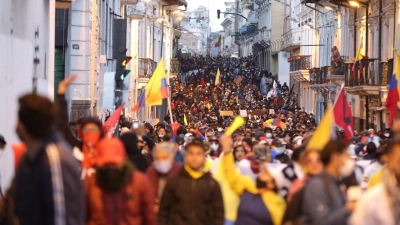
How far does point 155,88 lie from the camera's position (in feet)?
84.3

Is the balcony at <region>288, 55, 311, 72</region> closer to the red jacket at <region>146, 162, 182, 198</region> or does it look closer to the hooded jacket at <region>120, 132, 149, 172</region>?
the hooded jacket at <region>120, 132, 149, 172</region>

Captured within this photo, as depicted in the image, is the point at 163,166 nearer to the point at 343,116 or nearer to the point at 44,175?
the point at 44,175

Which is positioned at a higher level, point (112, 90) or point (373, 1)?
point (373, 1)

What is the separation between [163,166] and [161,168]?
0.04 metres

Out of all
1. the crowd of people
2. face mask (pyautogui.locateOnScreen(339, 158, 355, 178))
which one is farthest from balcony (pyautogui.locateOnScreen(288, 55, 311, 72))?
face mask (pyautogui.locateOnScreen(339, 158, 355, 178))

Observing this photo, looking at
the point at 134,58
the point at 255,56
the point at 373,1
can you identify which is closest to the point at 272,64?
the point at 255,56

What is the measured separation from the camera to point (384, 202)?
234 inches

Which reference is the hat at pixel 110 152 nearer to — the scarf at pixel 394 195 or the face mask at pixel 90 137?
the face mask at pixel 90 137

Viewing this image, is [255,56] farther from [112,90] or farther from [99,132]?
[99,132]

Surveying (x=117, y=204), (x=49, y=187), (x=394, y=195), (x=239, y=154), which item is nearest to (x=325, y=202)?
(x=394, y=195)

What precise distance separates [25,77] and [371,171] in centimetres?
693

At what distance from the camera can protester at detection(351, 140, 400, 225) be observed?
5.90m

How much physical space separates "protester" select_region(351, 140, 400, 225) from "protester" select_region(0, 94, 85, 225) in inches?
63.8

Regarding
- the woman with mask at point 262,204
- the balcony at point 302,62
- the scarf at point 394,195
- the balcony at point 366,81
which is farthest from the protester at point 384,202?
the balcony at point 302,62
